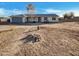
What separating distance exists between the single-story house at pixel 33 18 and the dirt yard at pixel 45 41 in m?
0.10

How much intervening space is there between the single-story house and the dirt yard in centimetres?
10

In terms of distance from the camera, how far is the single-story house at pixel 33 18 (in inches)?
262

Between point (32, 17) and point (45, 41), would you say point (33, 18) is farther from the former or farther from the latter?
point (45, 41)

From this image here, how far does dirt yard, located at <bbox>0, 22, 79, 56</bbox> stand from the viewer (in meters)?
6.57

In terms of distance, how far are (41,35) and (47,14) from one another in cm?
38

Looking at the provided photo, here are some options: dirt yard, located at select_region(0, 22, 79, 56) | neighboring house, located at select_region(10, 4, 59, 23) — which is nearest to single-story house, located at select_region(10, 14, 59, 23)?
neighboring house, located at select_region(10, 4, 59, 23)

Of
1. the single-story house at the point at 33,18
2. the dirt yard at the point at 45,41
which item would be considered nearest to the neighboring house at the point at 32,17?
the single-story house at the point at 33,18

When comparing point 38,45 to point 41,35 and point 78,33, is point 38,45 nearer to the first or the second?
point 41,35

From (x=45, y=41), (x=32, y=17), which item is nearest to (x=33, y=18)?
(x=32, y=17)

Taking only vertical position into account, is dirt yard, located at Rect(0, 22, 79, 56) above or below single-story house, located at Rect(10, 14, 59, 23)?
below

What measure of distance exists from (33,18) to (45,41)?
450mm

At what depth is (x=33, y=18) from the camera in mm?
6699

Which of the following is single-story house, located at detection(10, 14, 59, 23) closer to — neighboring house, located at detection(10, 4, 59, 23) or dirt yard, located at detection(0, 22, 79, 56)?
neighboring house, located at detection(10, 4, 59, 23)

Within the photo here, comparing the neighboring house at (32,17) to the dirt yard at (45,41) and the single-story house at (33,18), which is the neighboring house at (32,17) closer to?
the single-story house at (33,18)
